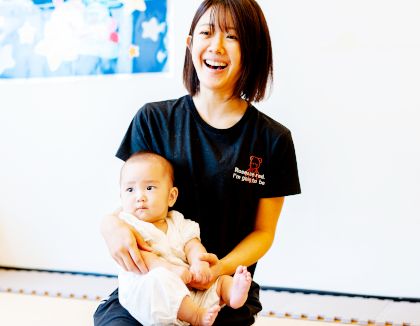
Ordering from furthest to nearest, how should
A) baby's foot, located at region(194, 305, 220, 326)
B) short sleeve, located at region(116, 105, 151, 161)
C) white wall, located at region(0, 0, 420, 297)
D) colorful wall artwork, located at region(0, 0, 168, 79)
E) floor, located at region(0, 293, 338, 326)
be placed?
colorful wall artwork, located at region(0, 0, 168, 79) < white wall, located at region(0, 0, 420, 297) < floor, located at region(0, 293, 338, 326) < short sleeve, located at region(116, 105, 151, 161) < baby's foot, located at region(194, 305, 220, 326)

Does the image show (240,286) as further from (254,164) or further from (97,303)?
(97,303)

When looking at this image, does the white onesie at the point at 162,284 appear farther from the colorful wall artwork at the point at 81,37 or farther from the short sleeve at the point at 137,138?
the colorful wall artwork at the point at 81,37

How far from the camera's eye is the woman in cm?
124

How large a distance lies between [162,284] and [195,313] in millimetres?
94

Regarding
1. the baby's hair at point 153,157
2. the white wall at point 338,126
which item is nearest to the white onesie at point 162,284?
the baby's hair at point 153,157

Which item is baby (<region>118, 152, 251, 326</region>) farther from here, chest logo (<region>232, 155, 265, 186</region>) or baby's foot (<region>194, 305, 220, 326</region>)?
chest logo (<region>232, 155, 265, 186</region>)

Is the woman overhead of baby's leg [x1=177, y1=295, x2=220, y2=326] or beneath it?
overhead

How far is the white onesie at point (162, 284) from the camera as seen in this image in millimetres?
1081

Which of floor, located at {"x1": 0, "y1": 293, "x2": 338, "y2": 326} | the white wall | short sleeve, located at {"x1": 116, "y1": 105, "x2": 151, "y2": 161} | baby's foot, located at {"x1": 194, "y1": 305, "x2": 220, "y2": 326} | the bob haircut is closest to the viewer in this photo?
baby's foot, located at {"x1": 194, "y1": 305, "x2": 220, "y2": 326}

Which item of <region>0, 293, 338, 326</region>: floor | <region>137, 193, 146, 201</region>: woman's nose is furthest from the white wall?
<region>137, 193, 146, 201</region>: woman's nose

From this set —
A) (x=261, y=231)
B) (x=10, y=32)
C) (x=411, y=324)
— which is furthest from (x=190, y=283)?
(x=10, y=32)

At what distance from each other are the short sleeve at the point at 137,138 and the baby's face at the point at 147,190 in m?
0.09

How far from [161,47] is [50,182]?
91 centimetres

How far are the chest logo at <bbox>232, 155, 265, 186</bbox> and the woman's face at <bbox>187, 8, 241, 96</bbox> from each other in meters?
0.20
